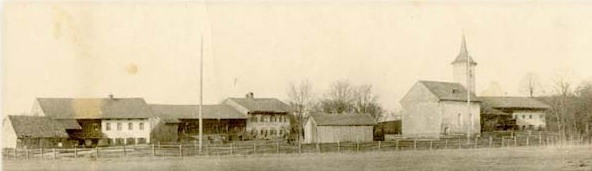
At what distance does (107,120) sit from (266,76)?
1279mm

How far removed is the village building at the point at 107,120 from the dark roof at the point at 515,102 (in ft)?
8.85

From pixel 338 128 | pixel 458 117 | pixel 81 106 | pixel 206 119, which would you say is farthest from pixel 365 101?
pixel 81 106

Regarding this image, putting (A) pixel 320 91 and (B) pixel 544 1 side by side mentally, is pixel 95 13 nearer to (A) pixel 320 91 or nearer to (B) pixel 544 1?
(A) pixel 320 91

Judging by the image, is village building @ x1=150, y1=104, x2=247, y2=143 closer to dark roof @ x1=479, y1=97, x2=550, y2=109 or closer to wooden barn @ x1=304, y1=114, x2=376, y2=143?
wooden barn @ x1=304, y1=114, x2=376, y2=143

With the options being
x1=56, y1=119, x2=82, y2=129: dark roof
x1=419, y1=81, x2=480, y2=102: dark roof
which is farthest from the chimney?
x1=419, y1=81, x2=480, y2=102: dark roof

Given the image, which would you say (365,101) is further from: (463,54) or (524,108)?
(524,108)

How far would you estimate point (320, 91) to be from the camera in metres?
5.99

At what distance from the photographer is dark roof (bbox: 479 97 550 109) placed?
262 inches

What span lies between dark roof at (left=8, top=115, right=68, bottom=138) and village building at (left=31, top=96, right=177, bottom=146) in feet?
0.17

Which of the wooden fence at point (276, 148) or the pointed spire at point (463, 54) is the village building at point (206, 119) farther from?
the pointed spire at point (463, 54)

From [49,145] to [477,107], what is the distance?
3789mm

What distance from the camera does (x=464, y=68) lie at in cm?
636

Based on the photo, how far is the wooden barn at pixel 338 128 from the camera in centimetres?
640

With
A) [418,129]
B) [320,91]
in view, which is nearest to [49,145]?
[320,91]
